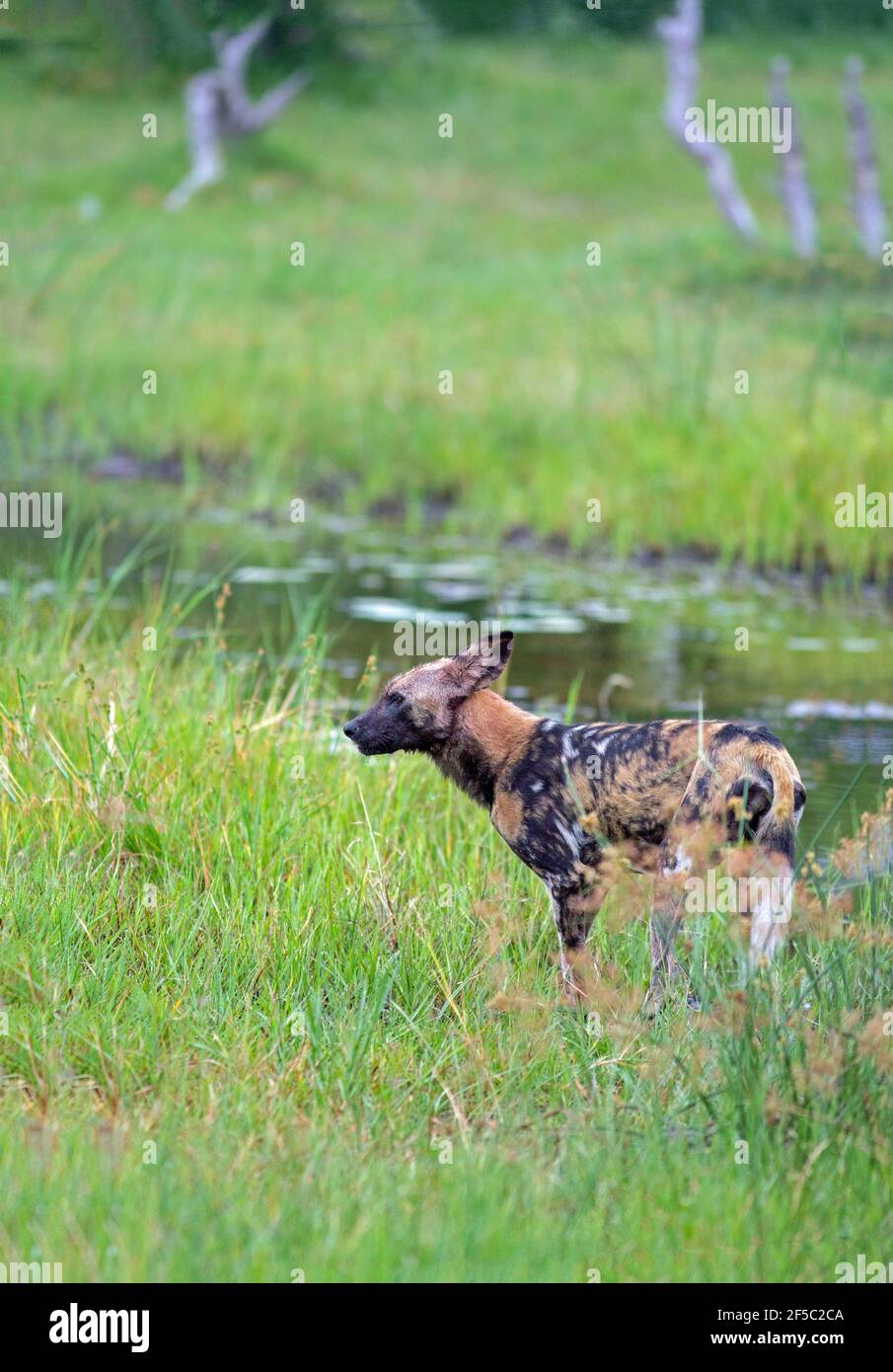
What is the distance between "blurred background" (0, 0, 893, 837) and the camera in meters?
12.6

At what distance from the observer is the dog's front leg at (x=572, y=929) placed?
607cm

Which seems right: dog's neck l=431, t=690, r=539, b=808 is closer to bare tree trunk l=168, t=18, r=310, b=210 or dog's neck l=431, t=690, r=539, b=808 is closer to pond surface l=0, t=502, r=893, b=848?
pond surface l=0, t=502, r=893, b=848

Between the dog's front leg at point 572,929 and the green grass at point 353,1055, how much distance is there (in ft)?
0.36

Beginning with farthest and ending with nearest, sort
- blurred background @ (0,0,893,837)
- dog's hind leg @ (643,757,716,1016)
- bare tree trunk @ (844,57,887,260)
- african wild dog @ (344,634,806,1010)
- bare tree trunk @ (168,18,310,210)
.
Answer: bare tree trunk @ (168,18,310,210)
bare tree trunk @ (844,57,887,260)
blurred background @ (0,0,893,837)
african wild dog @ (344,634,806,1010)
dog's hind leg @ (643,757,716,1016)

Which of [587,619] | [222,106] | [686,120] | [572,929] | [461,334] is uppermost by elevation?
[222,106]

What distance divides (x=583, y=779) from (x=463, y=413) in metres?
11.5

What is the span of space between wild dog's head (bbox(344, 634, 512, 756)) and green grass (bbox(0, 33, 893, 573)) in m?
7.68

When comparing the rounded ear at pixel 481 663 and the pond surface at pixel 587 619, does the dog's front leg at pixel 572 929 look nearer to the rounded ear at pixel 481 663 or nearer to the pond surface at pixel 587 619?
the rounded ear at pixel 481 663

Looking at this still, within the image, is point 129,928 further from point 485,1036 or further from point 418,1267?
point 418,1267

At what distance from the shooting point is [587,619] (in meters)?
13.4

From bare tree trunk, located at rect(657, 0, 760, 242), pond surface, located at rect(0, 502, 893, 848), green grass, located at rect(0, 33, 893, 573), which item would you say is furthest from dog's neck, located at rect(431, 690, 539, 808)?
bare tree trunk, located at rect(657, 0, 760, 242)

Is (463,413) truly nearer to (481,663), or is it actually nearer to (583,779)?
(481,663)

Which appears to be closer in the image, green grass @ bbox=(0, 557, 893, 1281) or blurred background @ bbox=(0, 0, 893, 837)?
green grass @ bbox=(0, 557, 893, 1281)

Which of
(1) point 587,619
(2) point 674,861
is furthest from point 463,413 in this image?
(2) point 674,861
